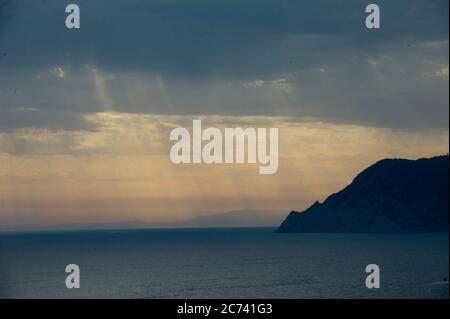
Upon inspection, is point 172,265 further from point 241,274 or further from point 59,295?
point 59,295

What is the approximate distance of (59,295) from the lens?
122000 millimetres

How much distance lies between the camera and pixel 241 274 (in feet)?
529

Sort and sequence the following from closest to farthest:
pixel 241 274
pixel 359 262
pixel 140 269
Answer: pixel 241 274 → pixel 140 269 → pixel 359 262

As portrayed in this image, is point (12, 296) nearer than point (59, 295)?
No

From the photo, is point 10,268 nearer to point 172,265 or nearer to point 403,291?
point 172,265
